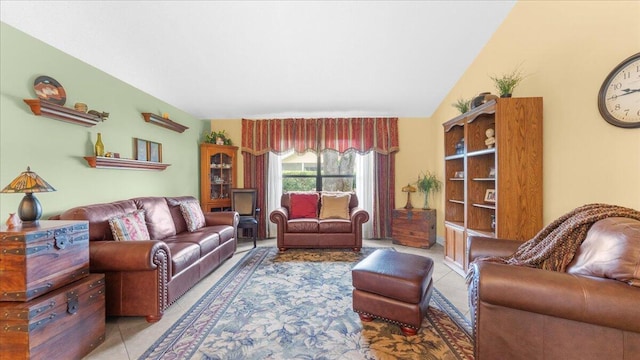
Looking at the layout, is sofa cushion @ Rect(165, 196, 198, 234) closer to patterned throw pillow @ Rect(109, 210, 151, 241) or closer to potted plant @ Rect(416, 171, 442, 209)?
patterned throw pillow @ Rect(109, 210, 151, 241)

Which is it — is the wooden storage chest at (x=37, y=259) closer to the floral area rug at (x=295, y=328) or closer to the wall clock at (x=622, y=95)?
the floral area rug at (x=295, y=328)

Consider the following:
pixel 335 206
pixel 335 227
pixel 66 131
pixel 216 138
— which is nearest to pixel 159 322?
pixel 66 131

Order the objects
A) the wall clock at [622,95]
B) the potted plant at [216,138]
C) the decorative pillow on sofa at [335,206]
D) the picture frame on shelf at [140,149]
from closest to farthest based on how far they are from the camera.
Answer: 1. the wall clock at [622,95]
2. the picture frame on shelf at [140,149]
3. the decorative pillow on sofa at [335,206]
4. the potted plant at [216,138]

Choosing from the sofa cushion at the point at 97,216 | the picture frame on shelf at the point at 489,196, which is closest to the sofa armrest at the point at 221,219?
the sofa cushion at the point at 97,216

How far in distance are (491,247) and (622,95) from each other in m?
1.40

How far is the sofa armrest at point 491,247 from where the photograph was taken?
6.63ft

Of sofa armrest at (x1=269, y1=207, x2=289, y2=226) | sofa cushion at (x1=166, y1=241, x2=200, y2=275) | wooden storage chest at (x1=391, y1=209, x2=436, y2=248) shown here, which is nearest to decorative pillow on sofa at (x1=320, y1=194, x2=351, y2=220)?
sofa armrest at (x1=269, y1=207, x2=289, y2=226)

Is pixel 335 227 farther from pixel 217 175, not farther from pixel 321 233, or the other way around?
pixel 217 175

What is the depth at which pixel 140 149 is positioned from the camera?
10.8 feet

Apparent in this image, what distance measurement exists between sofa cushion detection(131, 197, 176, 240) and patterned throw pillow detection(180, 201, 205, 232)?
0.19 m

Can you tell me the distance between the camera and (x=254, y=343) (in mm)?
1804

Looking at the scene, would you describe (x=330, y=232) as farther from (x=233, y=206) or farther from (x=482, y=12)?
(x=482, y=12)

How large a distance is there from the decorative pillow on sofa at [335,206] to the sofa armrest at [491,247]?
2284mm

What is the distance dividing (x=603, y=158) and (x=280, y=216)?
3.59 meters
